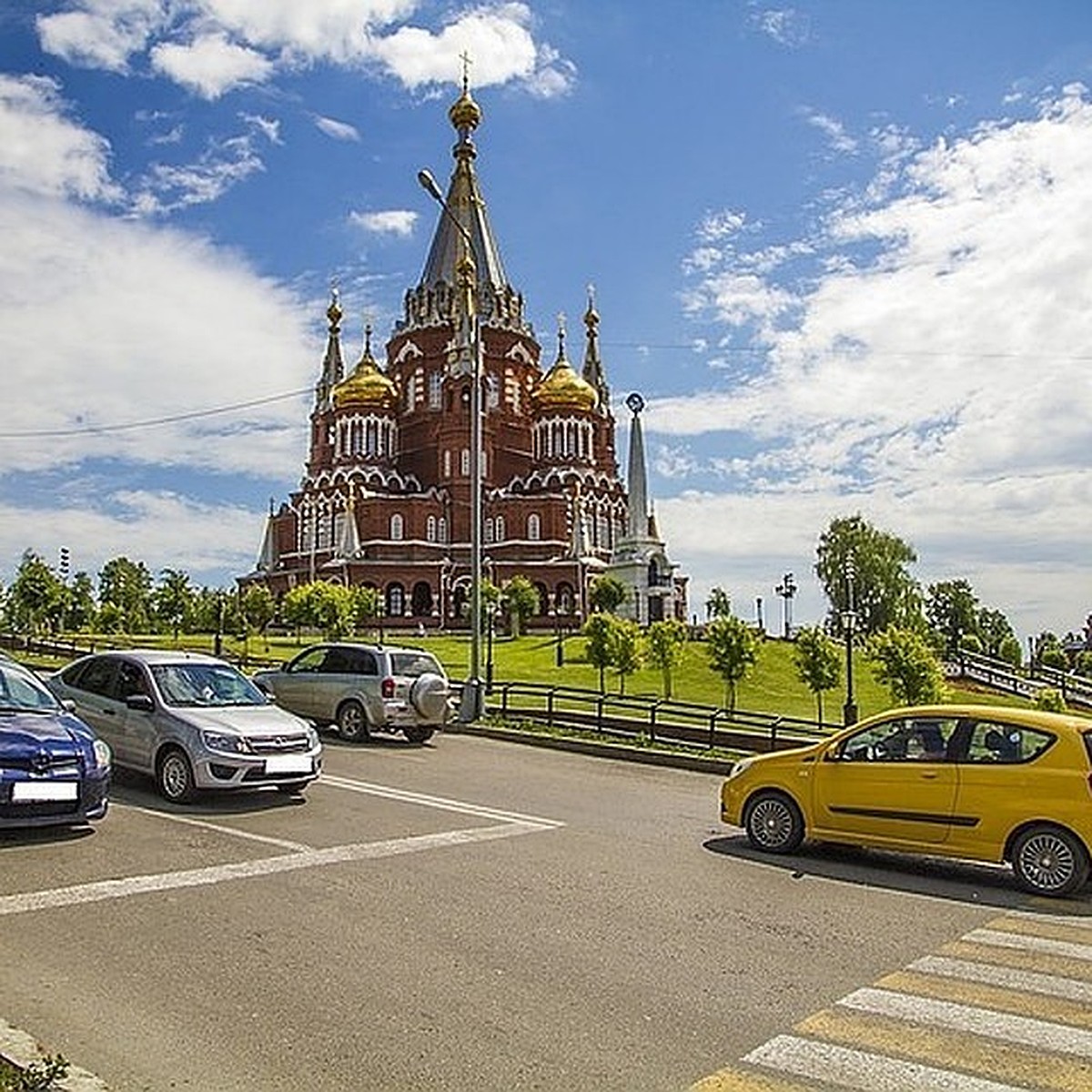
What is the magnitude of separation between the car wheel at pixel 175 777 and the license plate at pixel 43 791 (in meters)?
2.34

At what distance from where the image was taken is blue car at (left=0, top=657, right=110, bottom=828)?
930cm

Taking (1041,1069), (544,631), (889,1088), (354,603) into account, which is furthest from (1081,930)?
(544,631)

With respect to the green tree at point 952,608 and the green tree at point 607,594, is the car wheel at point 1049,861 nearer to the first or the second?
the green tree at point 607,594

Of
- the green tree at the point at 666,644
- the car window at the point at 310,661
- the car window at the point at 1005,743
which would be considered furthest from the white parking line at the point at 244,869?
the green tree at the point at 666,644

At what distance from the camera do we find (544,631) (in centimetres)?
7062

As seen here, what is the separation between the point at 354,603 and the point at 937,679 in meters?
37.8

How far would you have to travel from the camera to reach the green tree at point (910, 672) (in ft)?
88.6

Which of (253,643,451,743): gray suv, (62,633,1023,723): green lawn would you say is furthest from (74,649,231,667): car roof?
(62,633,1023,723): green lawn

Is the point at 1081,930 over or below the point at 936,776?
below

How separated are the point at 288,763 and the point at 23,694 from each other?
8.90 ft

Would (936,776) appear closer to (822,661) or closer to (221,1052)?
(221,1052)

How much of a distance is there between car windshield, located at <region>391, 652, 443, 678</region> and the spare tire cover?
11.2 inches

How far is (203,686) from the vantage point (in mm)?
13117

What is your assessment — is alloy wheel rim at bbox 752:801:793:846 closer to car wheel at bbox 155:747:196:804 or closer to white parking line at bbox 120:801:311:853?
white parking line at bbox 120:801:311:853
